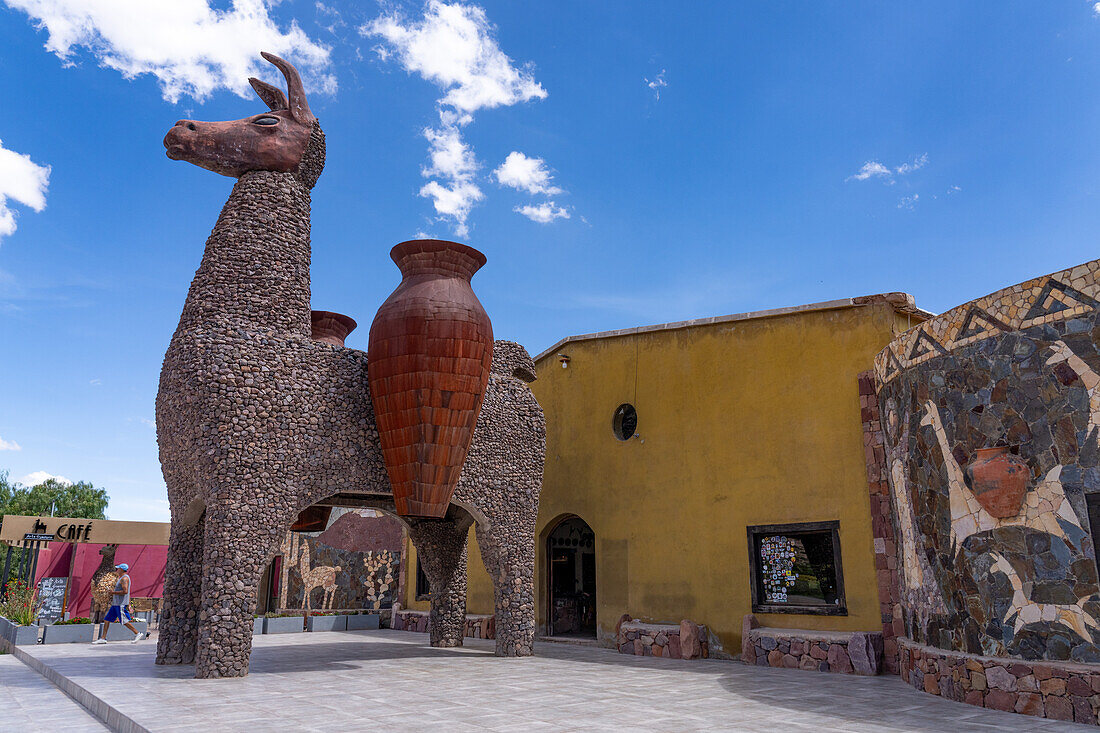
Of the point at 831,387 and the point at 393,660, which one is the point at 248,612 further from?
the point at 831,387

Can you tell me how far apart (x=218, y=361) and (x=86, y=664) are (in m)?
4.99

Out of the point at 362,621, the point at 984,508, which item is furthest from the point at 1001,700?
the point at 362,621

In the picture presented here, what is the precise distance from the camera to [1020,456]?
23.5ft

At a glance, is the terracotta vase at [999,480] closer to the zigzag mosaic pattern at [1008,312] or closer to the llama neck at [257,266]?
the zigzag mosaic pattern at [1008,312]

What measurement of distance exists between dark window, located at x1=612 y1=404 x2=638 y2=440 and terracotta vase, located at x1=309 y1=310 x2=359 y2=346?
576cm

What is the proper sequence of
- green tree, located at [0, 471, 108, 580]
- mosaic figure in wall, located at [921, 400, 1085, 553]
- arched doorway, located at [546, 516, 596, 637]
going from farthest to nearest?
green tree, located at [0, 471, 108, 580] < arched doorway, located at [546, 516, 596, 637] < mosaic figure in wall, located at [921, 400, 1085, 553]

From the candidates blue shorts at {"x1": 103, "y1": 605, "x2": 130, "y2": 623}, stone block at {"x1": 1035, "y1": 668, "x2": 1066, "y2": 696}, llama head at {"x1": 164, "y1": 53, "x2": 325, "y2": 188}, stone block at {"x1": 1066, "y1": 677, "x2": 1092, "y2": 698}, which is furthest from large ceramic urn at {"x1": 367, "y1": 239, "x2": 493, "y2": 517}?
blue shorts at {"x1": 103, "y1": 605, "x2": 130, "y2": 623}

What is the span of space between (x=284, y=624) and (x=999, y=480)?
1618 cm

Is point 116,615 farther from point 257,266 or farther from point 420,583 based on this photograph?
point 257,266

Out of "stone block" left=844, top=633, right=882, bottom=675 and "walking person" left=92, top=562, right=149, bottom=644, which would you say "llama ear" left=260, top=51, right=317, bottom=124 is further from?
"stone block" left=844, top=633, right=882, bottom=675

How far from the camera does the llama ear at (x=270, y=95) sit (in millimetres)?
11031

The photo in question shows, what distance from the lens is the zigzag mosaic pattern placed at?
681 cm

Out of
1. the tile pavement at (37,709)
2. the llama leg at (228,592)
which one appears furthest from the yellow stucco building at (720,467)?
the tile pavement at (37,709)

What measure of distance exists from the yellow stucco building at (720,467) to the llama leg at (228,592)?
7252mm
